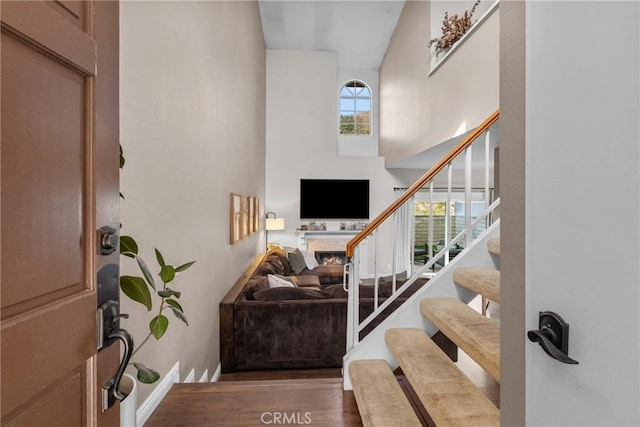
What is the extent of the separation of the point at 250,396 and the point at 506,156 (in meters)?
1.87

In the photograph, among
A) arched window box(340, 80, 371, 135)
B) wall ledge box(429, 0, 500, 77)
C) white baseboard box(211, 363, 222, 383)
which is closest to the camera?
wall ledge box(429, 0, 500, 77)

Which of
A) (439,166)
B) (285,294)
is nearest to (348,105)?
(285,294)

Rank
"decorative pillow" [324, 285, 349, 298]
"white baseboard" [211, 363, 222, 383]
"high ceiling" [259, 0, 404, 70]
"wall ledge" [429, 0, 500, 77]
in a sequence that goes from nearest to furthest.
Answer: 1. "wall ledge" [429, 0, 500, 77]
2. "white baseboard" [211, 363, 222, 383]
3. "decorative pillow" [324, 285, 349, 298]
4. "high ceiling" [259, 0, 404, 70]

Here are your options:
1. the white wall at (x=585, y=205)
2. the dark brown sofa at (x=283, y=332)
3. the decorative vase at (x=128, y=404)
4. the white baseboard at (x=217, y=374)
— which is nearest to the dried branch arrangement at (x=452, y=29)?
the dark brown sofa at (x=283, y=332)

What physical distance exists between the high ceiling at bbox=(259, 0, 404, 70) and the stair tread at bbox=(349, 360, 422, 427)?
218 inches

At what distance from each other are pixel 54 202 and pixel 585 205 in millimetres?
1052

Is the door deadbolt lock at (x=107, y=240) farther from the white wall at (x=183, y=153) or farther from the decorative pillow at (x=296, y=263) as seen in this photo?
the decorative pillow at (x=296, y=263)

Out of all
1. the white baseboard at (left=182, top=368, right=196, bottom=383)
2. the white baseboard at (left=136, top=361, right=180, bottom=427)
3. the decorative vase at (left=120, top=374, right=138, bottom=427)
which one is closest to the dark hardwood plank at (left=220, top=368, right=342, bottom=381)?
the white baseboard at (left=182, top=368, right=196, bottom=383)

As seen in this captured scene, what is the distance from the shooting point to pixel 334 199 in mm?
6777

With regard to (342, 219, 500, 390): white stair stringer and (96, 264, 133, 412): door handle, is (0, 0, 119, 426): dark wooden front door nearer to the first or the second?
(96, 264, 133, 412): door handle

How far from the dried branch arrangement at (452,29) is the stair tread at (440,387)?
3284mm

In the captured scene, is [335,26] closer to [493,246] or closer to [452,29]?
[452,29]

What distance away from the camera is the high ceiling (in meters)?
5.34

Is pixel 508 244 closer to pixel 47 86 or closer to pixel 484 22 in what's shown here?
pixel 47 86
